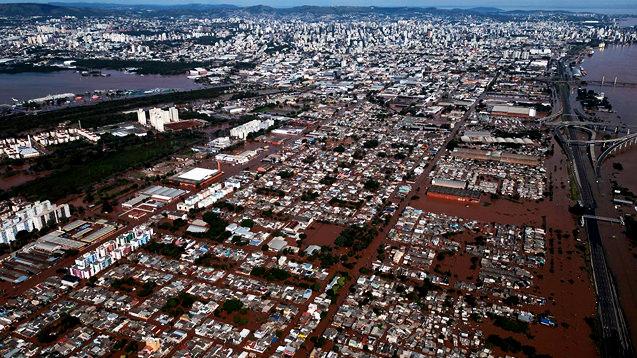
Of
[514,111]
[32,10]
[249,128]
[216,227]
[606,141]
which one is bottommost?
[216,227]

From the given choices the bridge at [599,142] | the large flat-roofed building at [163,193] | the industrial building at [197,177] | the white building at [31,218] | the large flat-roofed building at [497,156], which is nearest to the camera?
the white building at [31,218]

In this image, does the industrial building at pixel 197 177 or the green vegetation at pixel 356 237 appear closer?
the green vegetation at pixel 356 237

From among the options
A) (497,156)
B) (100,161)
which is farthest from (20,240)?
(497,156)

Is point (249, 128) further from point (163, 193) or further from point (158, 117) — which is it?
point (163, 193)

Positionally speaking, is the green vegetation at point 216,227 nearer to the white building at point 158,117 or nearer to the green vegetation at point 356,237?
the green vegetation at point 356,237

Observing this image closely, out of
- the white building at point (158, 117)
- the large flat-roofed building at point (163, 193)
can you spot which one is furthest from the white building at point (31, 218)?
the white building at point (158, 117)

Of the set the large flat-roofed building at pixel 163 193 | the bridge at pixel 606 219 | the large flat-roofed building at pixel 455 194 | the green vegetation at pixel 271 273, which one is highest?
the large flat-roofed building at pixel 455 194

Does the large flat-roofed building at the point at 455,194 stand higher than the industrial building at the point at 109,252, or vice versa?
the large flat-roofed building at the point at 455,194

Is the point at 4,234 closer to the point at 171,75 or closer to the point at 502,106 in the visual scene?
the point at 502,106
